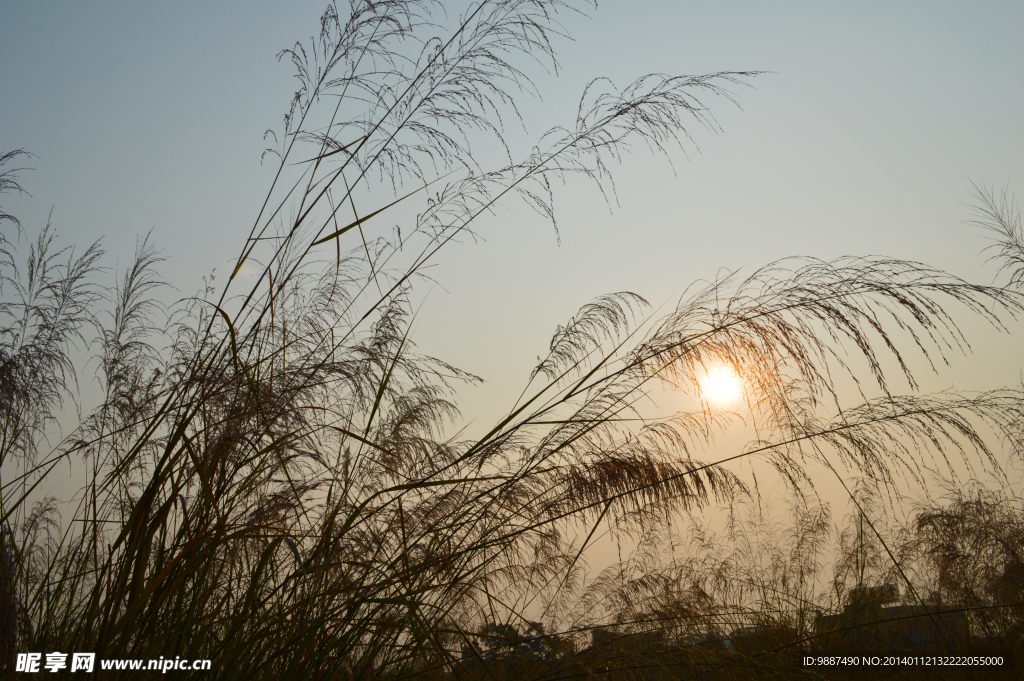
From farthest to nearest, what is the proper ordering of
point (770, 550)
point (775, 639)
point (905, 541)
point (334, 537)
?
point (770, 550)
point (905, 541)
point (775, 639)
point (334, 537)

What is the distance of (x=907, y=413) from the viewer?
2.23m

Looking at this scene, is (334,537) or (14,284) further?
(14,284)

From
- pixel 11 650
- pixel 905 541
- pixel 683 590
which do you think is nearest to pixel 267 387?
pixel 11 650

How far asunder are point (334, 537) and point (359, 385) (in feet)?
2.05

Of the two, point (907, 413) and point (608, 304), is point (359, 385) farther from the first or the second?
point (907, 413)

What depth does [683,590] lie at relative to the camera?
344cm

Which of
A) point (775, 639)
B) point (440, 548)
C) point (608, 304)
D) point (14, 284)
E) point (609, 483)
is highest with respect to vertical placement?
point (14, 284)

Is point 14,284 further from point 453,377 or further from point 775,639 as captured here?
point 775,639

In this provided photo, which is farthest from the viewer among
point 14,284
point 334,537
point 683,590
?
point 683,590


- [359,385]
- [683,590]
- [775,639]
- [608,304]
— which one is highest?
[608,304]

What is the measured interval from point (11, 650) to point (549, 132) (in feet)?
6.59

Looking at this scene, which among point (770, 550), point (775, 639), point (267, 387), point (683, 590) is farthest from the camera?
point (770, 550)

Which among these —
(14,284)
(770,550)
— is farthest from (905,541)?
(14,284)

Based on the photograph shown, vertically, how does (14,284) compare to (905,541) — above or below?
above
